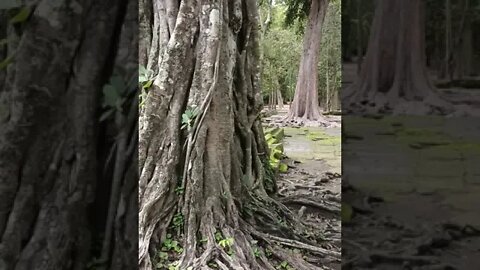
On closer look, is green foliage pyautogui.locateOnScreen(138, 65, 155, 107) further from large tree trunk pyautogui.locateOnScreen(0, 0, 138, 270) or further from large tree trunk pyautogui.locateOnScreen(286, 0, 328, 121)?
large tree trunk pyautogui.locateOnScreen(286, 0, 328, 121)

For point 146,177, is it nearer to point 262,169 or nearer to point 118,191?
point 262,169

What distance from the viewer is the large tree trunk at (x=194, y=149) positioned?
143cm

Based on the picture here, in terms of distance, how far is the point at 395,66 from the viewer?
94cm

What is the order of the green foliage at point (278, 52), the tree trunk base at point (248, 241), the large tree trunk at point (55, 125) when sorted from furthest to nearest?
the green foliage at point (278, 52) < the tree trunk base at point (248, 241) < the large tree trunk at point (55, 125)

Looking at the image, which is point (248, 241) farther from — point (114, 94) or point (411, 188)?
point (114, 94)

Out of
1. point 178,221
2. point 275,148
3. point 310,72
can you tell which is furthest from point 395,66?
point 310,72

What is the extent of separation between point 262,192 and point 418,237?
72cm

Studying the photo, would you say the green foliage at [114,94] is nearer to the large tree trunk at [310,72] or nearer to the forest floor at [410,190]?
the forest floor at [410,190]

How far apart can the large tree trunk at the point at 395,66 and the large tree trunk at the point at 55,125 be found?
0.48m

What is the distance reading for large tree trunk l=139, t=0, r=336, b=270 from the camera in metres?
1.43

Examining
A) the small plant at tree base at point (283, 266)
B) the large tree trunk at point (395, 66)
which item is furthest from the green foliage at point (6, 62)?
the small plant at tree base at point (283, 266)

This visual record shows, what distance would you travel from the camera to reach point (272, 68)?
2.20 metres

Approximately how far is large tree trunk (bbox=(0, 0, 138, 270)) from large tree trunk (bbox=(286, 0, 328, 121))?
1.57 metres

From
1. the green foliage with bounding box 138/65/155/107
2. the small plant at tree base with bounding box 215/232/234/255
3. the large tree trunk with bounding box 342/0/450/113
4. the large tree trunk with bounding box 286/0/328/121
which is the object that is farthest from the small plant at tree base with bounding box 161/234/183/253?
the large tree trunk with bounding box 286/0/328/121
